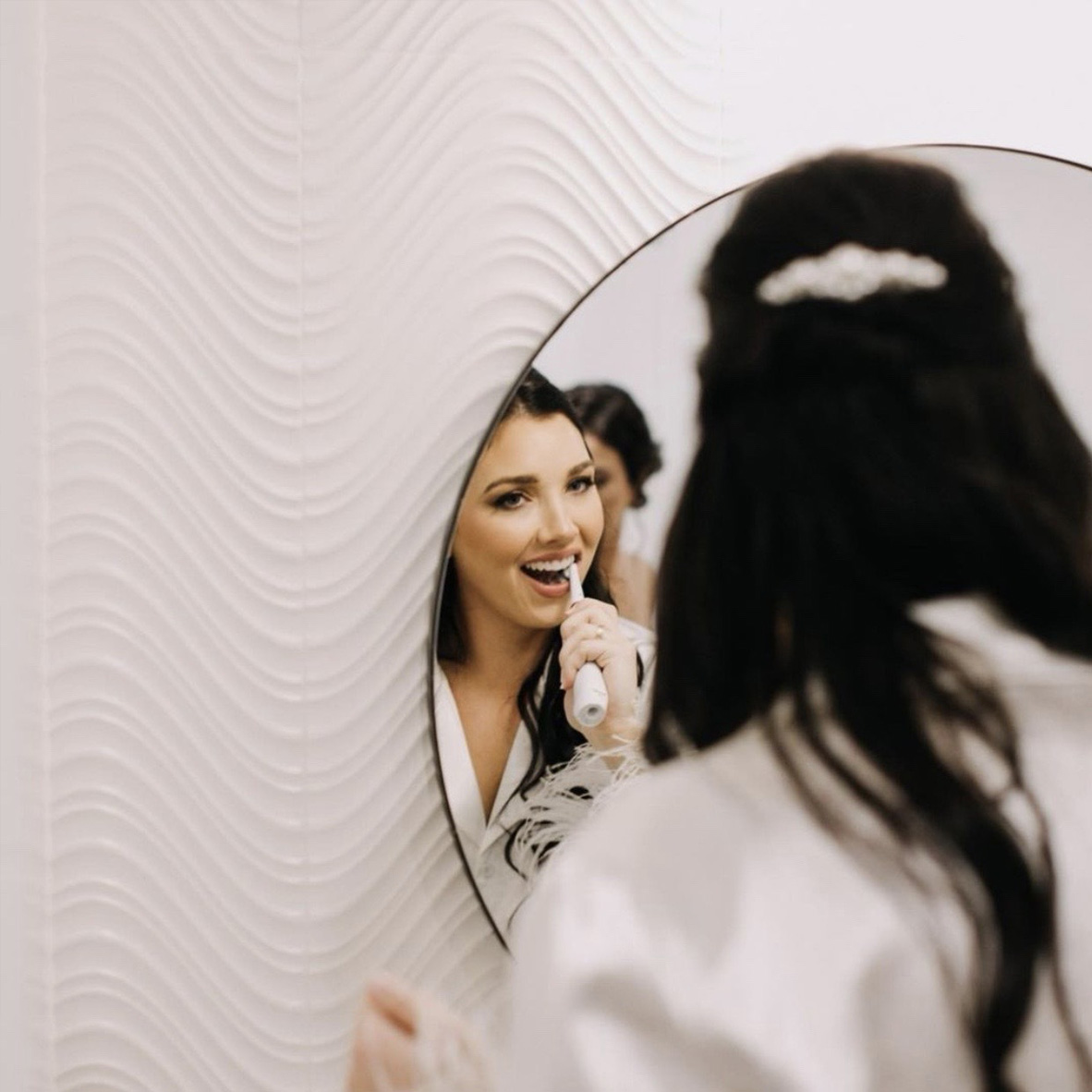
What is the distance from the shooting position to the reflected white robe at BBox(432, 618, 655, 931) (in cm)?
97

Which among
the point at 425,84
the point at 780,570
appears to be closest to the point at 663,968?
the point at 780,570

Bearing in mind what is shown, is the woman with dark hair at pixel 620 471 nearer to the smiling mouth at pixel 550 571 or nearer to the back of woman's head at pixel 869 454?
the smiling mouth at pixel 550 571

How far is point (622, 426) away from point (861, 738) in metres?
0.47

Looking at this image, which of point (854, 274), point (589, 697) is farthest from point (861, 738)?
point (589, 697)

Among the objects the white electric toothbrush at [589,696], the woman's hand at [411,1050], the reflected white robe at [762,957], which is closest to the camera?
→ the reflected white robe at [762,957]

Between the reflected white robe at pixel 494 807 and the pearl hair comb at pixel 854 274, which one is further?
the reflected white robe at pixel 494 807

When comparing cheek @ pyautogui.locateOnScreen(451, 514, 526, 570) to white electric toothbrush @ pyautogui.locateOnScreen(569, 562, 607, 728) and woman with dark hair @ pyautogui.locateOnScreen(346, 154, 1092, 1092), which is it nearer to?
white electric toothbrush @ pyautogui.locateOnScreen(569, 562, 607, 728)

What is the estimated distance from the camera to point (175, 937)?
0.99m

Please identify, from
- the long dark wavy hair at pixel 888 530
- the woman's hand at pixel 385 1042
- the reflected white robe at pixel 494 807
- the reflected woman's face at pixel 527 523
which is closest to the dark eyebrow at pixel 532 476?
the reflected woman's face at pixel 527 523

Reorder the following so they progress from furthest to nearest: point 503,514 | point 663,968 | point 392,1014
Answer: point 503,514
point 392,1014
point 663,968

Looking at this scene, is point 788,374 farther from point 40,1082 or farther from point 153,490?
point 40,1082

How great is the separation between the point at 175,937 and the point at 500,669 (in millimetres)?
338

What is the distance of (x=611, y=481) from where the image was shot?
38.2 inches

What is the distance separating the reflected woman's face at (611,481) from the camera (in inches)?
37.9
